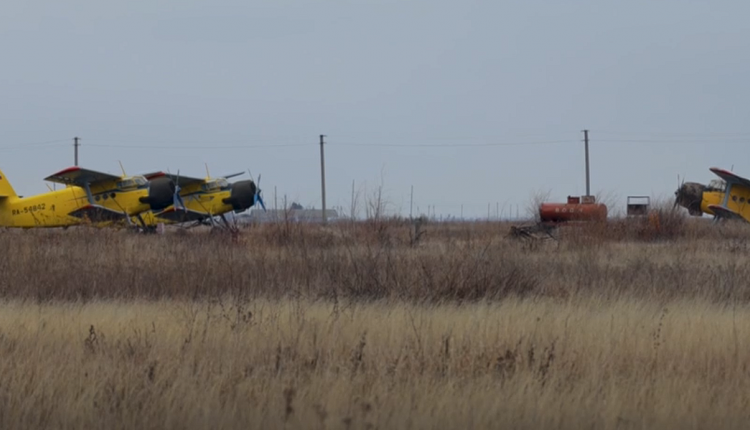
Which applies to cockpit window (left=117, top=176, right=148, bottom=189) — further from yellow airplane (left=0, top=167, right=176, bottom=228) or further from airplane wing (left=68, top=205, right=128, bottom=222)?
airplane wing (left=68, top=205, right=128, bottom=222)

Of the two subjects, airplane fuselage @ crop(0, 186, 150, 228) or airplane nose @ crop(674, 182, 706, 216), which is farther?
airplane nose @ crop(674, 182, 706, 216)

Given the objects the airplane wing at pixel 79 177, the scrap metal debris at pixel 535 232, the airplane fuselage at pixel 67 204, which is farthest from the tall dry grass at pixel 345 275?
the airplane fuselage at pixel 67 204

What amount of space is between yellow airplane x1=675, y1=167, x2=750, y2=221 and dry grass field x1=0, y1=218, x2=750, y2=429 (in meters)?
22.9

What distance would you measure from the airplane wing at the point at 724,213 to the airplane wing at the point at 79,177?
23.2 m

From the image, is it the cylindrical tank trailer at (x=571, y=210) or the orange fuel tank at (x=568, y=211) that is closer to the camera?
the orange fuel tank at (x=568, y=211)

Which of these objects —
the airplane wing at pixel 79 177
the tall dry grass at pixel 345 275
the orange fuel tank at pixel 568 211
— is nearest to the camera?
the tall dry grass at pixel 345 275

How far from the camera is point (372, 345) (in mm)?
7531

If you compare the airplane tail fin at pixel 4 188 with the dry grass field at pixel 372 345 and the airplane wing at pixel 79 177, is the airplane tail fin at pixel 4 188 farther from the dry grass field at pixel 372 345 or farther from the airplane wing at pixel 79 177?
the dry grass field at pixel 372 345

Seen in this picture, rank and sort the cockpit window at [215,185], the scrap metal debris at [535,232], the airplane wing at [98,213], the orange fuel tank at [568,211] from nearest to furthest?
the scrap metal debris at [535,232] → the airplane wing at [98,213] → the orange fuel tank at [568,211] → the cockpit window at [215,185]

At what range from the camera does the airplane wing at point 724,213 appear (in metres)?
36.4

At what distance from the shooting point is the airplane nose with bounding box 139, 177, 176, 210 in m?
34.9

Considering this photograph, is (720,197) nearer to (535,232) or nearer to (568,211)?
(568,211)

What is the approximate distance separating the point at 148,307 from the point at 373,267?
3.33 metres

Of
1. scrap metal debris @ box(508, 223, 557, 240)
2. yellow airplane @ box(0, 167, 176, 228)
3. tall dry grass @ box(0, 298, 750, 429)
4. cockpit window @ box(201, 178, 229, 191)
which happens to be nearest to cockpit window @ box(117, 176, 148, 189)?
yellow airplane @ box(0, 167, 176, 228)
